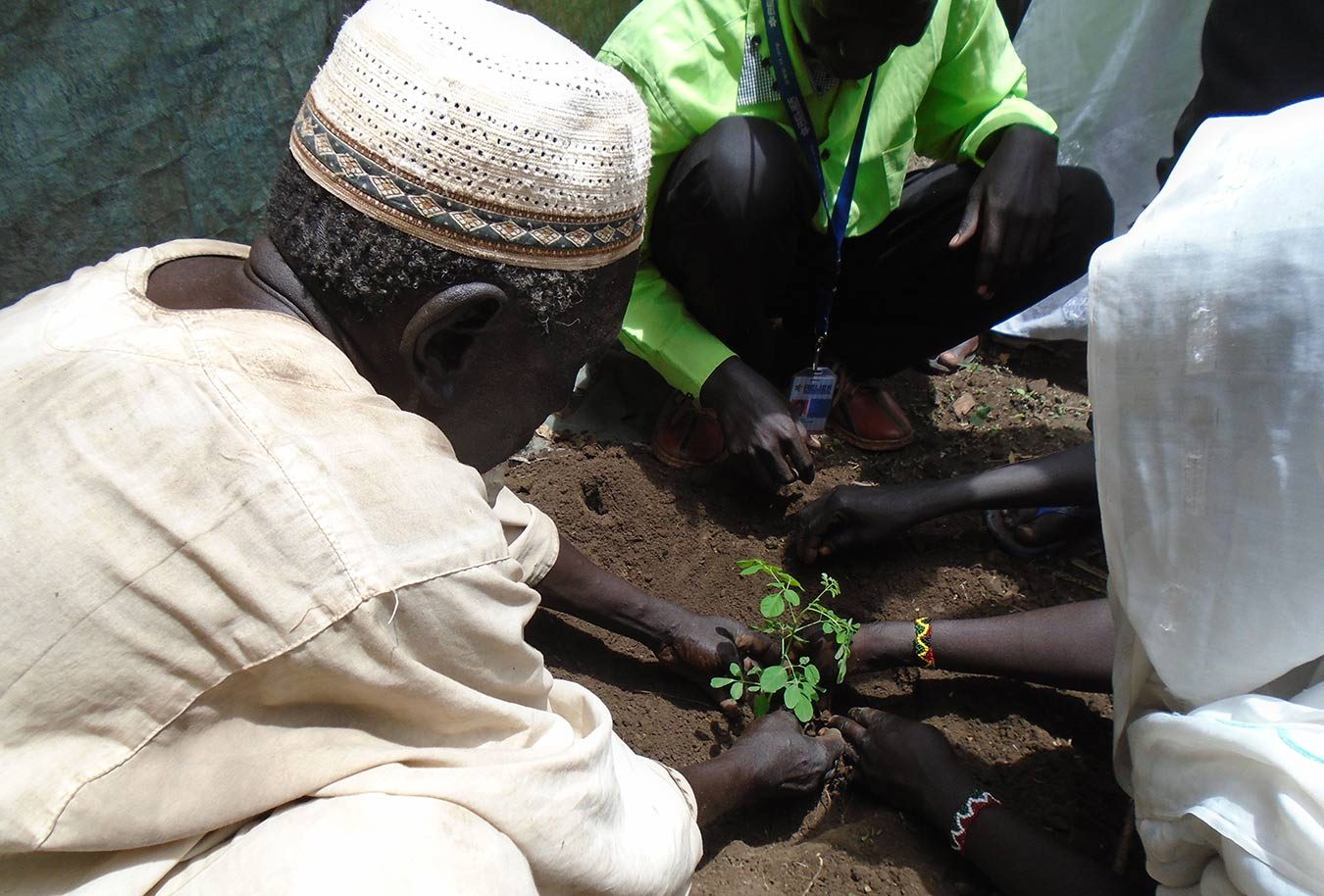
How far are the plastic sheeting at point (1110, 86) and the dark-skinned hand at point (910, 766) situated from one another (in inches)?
75.1

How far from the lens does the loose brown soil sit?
6.02 feet

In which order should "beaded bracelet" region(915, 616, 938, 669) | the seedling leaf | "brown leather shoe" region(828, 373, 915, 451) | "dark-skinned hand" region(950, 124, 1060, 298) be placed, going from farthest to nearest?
"brown leather shoe" region(828, 373, 915, 451) < "dark-skinned hand" region(950, 124, 1060, 298) < "beaded bracelet" region(915, 616, 938, 669) < the seedling leaf

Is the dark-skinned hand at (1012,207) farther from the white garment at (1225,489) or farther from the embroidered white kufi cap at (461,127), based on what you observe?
the embroidered white kufi cap at (461,127)

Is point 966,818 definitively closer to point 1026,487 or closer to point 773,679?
point 773,679

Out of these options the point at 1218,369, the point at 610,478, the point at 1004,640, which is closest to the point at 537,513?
the point at 610,478

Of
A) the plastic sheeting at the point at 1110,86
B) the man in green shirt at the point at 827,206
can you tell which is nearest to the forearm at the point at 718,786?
the man in green shirt at the point at 827,206

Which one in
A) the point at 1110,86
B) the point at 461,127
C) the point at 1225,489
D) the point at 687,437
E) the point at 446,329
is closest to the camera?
the point at 461,127

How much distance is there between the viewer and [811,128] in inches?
95.5

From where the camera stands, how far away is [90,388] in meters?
0.91

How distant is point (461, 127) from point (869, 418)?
201 cm

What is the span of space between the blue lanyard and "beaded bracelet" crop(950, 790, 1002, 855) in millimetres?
1436

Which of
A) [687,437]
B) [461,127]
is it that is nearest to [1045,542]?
[687,437]

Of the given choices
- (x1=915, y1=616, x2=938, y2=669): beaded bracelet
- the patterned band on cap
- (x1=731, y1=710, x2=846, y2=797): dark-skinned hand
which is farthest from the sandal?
the patterned band on cap

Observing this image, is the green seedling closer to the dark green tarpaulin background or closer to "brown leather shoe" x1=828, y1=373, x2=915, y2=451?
"brown leather shoe" x1=828, y1=373, x2=915, y2=451
